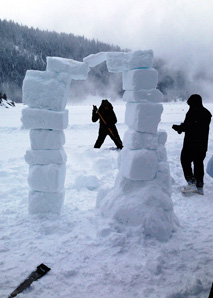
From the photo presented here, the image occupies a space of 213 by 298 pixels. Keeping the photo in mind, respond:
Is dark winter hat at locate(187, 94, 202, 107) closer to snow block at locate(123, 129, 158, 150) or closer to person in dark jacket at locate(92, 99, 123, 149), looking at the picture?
snow block at locate(123, 129, 158, 150)

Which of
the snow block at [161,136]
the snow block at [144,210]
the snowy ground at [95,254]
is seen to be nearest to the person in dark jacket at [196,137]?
→ the snowy ground at [95,254]

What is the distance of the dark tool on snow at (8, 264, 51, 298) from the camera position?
1.89 meters

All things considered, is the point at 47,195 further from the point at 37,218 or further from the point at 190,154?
the point at 190,154

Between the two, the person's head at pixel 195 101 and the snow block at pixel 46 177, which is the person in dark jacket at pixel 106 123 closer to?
the person's head at pixel 195 101

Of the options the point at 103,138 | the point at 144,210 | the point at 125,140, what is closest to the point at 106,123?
the point at 103,138

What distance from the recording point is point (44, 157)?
316 cm

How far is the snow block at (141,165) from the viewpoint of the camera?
2906 millimetres

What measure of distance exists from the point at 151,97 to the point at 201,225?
5.55ft

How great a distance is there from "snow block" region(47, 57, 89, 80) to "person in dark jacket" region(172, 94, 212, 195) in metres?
1.89

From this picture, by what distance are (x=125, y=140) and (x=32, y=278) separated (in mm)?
1916

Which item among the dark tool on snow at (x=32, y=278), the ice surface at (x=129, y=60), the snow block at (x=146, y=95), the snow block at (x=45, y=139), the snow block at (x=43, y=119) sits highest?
the ice surface at (x=129, y=60)

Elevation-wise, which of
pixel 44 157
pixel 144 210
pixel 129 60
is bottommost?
pixel 144 210

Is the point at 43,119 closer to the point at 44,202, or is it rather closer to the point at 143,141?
the point at 44,202

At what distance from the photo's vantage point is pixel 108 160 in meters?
5.38
